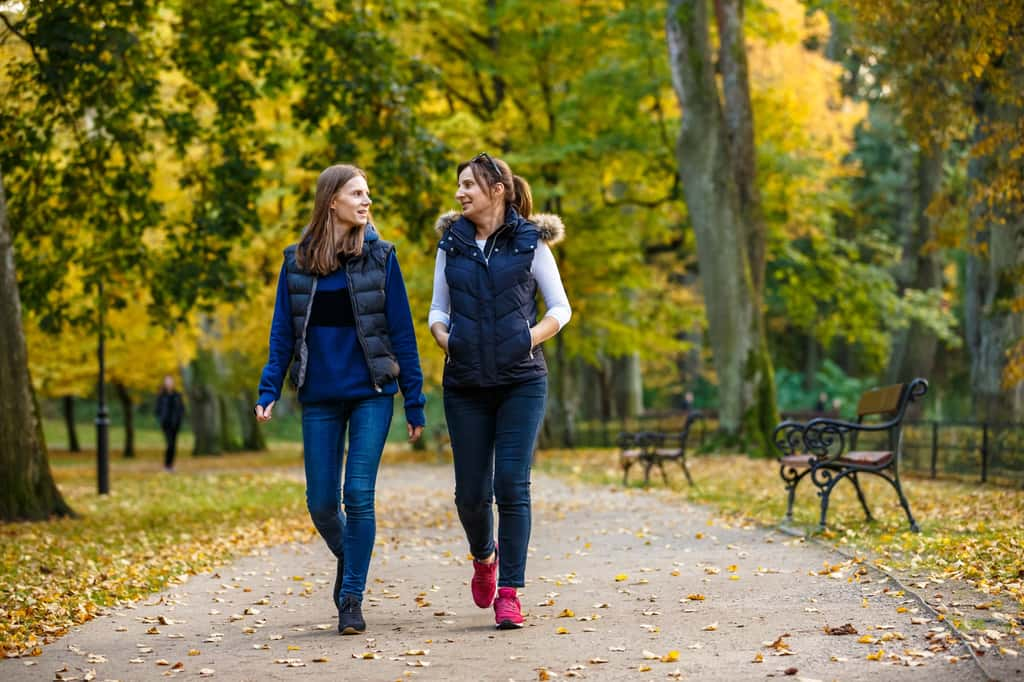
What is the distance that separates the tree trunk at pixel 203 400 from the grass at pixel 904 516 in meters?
16.7

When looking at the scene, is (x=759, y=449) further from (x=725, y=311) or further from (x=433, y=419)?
(x=433, y=419)

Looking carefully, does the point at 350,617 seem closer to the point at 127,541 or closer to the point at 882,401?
the point at 882,401

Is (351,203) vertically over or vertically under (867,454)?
over

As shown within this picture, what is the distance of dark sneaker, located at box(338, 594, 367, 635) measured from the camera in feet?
22.4

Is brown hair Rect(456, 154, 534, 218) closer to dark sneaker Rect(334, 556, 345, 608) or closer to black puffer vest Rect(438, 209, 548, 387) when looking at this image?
black puffer vest Rect(438, 209, 548, 387)

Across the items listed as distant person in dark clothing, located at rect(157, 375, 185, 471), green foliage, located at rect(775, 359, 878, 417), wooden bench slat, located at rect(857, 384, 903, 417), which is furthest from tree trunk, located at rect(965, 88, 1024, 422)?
green foliage, located at rect(775, 359, 878, 417)

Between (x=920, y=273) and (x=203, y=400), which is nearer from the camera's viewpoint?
(x=920, y=273)

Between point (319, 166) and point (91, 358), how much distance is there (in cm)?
1631

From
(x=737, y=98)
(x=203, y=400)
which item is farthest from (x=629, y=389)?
(x=737, y=98)

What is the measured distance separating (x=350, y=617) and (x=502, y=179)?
2.23m

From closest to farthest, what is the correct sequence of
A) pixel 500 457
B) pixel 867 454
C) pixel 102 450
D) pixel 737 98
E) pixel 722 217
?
pixel 500 457 → pixel 867 454 → pixel 102 450 → pixel 722 217 → pixel 737 98

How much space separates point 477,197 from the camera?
22.4ft

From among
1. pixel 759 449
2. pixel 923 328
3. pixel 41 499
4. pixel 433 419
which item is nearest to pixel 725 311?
pixel 759 449

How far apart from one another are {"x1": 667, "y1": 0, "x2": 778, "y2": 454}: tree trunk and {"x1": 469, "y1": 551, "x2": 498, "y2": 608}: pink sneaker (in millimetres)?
16921
